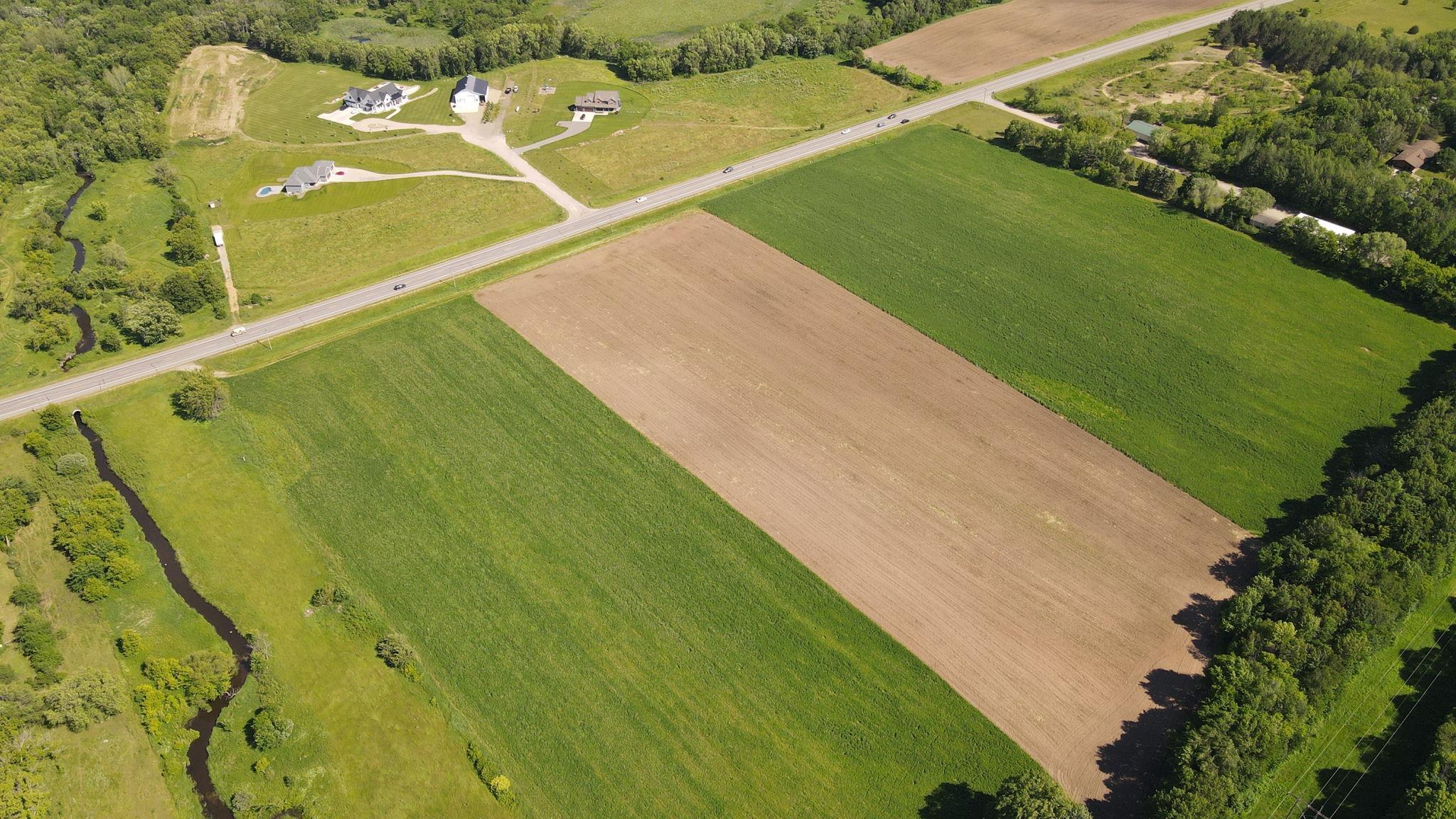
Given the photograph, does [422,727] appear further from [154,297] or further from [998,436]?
[154,297]

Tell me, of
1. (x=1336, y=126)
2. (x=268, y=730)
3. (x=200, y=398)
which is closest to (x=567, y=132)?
(x=200, y=398)

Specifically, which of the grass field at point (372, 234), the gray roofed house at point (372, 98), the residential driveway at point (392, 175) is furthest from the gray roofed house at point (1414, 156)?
the gray roofed house at point (372, 98)

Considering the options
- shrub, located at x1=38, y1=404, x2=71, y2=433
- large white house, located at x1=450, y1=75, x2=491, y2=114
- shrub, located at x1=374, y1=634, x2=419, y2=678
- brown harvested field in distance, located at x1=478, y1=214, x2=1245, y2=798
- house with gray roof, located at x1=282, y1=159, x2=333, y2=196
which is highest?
large white house, located at x1=450, y1=75, x2=491, y2=114

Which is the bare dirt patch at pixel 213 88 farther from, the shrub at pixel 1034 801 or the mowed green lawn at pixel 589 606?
the shrub at pixel 1034 801

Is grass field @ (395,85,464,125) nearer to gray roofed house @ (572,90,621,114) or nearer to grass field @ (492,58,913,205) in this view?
grass field @ (492,58,913,205)

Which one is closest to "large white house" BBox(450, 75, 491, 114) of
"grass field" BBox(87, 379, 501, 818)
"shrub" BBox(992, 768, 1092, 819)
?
"grass field" BBox(87, 379, 501, 818)

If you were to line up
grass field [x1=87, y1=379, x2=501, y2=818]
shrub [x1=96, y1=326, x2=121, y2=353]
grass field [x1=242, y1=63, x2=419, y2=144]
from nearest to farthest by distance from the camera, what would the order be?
1. grass field [x1=87, y1=379, x2=501, y2=818]
2. shrub [x1=96, y1=326, x2=121, y2=353]
3. grass field [x1=242, y1=63, x2=419, y2=144]
